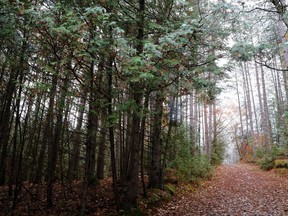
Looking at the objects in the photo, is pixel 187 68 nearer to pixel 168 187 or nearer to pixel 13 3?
pixel 13 3

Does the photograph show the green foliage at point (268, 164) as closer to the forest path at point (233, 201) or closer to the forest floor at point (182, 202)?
the forest path at point (233, 201)

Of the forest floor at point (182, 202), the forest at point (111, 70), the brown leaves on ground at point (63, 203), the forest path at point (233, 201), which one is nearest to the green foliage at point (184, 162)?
the forest at point (111, 70)

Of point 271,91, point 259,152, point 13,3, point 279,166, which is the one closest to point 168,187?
point 13,3

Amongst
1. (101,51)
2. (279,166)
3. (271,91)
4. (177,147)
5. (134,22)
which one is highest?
(271,91)

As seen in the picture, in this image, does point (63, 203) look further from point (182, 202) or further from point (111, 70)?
point (111, 70)

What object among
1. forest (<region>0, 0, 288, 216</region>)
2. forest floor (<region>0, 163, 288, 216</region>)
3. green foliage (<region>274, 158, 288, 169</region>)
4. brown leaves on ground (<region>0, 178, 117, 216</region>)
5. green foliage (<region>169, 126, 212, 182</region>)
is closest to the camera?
forest (<region>0, 0, 288, 216</region>)

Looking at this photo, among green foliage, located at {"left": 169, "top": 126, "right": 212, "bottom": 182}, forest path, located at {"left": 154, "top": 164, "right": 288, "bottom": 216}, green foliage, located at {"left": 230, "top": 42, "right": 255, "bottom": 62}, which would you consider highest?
green foliage, located at {"left": 230, "top": 42, "right": 255, "bottom": 62}

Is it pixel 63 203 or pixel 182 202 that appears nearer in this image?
pixel 63 203

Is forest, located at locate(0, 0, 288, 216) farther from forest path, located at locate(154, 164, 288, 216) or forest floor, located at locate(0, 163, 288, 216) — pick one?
forest path, located at locate(154, 164, 288, 216)

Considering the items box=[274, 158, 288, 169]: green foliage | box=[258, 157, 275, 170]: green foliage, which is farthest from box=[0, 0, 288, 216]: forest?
box=[258, 157, 275, 170]: green foliage

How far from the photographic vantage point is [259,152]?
74.8ft

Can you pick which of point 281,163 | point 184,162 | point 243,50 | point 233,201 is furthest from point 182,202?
point 281,163

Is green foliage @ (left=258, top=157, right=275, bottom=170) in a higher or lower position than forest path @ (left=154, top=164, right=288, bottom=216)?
higher

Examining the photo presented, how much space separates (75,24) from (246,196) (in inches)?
338
